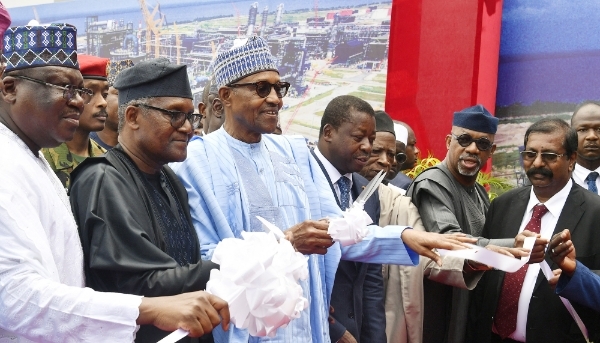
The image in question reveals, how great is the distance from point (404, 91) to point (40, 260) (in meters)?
6.84

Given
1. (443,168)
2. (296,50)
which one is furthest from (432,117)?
(443,168)

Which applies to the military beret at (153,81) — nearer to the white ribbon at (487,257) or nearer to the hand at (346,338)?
the white ribbon at (487,257)

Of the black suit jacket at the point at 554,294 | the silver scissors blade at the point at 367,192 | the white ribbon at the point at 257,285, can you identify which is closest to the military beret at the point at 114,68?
the silver scissors blade at the point at 367,192

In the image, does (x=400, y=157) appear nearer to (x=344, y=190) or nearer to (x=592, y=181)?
(x=592, y=181)

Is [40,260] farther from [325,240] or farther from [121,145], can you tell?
[325,240]

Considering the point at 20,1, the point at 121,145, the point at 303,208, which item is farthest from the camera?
the point at 20,1

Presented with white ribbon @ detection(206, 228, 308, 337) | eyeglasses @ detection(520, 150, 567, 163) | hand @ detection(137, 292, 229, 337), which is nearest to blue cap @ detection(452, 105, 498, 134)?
eyeglasses @ detection(520, 150, 567, 163)

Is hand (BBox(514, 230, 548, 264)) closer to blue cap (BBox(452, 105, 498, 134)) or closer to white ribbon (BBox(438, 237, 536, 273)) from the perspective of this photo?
white ribbon (BBox(438, 237, 536, 273))

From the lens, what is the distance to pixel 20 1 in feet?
40.3

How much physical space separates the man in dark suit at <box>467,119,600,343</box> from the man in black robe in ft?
7.29

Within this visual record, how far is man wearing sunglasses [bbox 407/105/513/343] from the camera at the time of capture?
502 cm

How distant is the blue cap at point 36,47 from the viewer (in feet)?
8.77

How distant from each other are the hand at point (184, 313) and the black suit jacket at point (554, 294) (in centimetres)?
283

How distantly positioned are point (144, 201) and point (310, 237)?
709 mm
